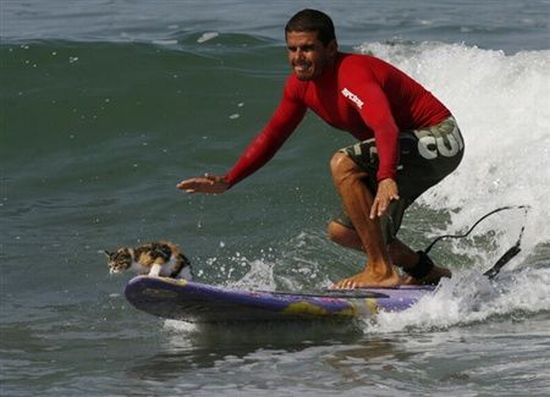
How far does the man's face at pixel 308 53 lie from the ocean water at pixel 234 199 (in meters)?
1.34

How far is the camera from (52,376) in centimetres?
715

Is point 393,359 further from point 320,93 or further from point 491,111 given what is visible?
point 491,111

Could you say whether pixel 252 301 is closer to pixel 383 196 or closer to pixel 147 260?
pixel 147 260

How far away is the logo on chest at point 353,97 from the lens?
771cm

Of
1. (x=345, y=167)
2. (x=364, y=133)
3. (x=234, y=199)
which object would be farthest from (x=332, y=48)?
(x=234, y=199)

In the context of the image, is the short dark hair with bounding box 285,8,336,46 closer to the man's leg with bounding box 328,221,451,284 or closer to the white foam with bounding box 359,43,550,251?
the man's leg with bounding box 328,221,451,284

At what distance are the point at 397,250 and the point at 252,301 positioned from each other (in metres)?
1.17

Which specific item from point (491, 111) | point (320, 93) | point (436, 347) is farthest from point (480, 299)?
point (491, 111)

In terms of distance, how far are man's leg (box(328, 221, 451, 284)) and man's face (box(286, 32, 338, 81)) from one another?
90 cm

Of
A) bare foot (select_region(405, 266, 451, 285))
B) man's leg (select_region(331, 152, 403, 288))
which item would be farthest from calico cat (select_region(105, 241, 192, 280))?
bare foot (select_region(405, 266, 451, 285))

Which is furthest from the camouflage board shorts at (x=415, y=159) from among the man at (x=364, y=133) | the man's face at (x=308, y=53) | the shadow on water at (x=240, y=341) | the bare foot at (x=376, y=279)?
the shadow on water at (x=240, y=341)

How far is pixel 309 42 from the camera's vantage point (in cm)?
779

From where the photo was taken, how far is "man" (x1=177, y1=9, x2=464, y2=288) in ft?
25.4

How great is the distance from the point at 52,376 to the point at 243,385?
3.18 feet
